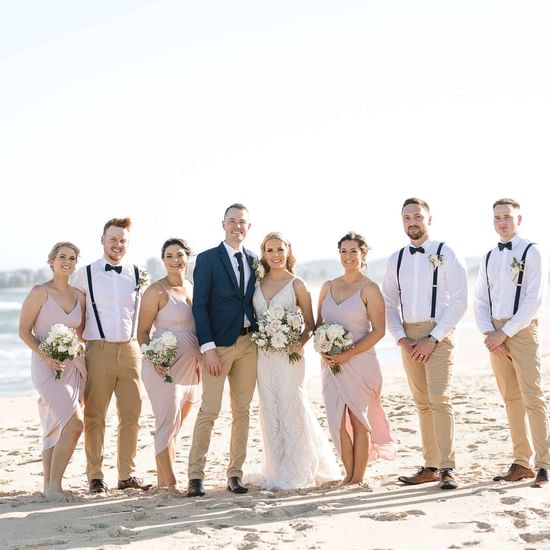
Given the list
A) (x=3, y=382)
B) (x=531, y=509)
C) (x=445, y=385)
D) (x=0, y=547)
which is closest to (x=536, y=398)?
(x=445, y=385)

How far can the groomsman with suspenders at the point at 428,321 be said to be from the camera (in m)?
6.90

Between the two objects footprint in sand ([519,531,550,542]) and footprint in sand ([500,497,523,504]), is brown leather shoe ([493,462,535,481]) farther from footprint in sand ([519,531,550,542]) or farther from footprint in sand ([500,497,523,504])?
footprint in sand ([519,531,550,542])

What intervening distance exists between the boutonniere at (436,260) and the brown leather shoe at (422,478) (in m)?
1.91

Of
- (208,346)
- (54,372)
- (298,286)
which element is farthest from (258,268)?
(54,372)

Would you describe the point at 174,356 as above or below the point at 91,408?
above

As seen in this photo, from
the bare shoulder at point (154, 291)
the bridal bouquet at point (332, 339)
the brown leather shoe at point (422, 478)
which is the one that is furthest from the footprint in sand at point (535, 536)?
the bare shoulder at point (154, 291)

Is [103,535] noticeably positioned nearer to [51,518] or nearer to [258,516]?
[51,518]

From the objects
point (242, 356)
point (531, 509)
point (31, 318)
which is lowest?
point (531, 509)

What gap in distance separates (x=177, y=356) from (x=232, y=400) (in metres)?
0.67

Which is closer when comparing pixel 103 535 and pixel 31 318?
pixel 103 535

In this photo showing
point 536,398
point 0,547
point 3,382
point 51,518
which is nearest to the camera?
point 0,547

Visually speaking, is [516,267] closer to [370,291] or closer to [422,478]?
[370,291]

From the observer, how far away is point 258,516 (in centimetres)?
603

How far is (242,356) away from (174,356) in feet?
2.06
